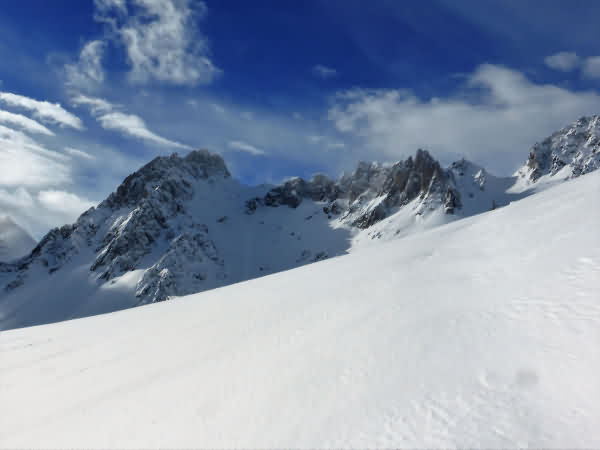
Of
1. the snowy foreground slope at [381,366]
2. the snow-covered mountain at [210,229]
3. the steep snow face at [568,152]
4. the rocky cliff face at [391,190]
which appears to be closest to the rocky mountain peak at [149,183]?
the snow-covered mountain at [210,229]

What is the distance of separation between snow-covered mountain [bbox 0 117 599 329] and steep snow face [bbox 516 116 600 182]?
674mm

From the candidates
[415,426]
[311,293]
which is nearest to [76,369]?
[311,293]

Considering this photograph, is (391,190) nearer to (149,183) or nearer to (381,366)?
(149,183)

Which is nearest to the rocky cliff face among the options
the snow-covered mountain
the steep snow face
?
the snow-covered mountain

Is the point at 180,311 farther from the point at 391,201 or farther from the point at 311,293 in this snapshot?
the point at 391,201

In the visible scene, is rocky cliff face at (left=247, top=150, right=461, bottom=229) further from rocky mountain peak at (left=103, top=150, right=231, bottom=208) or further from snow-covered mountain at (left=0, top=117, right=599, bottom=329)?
rocky mountain peak at (left=103, top=150, right=231, bottom=208)

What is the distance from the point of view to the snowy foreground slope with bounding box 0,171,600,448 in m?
4.30

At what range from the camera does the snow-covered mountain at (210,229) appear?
134 meters

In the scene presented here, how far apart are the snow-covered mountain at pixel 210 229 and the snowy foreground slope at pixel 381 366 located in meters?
127

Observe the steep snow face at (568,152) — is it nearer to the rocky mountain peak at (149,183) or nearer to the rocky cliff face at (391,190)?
the rocky cliff face at (391,190)

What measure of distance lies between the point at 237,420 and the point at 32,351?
1350cm

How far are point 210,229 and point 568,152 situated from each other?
200 m

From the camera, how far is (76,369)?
10570mm

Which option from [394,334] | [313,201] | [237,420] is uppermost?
[313,201]
